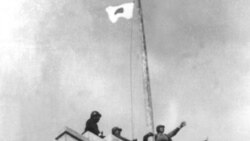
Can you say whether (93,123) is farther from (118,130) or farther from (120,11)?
(120,11)

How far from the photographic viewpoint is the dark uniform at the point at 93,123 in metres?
16.9

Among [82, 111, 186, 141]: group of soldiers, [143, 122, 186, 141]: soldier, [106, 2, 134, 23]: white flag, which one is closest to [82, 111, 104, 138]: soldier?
[82, 111, 186, 141]: group of soldiers

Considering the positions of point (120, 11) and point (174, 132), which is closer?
point (174, 132)

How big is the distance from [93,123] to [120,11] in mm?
5291

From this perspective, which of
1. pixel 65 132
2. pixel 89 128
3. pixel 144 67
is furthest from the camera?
pixel 144 67

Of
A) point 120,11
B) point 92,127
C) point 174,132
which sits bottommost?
point 174,132

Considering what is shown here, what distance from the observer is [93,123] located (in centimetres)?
1709

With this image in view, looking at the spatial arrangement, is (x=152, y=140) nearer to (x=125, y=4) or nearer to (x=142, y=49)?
(x=142, y=49)

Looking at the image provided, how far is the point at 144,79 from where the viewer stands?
17875 mm

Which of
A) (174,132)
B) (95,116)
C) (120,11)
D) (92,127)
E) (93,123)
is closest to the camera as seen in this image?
(92,127)

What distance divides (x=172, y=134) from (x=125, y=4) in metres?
5.82

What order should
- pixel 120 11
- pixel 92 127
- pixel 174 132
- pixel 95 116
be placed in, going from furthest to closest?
pixel 120 11 < pixel 174 132 < pixel 95 116 < pixel 92 127

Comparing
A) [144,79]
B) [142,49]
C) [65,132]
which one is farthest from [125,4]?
[65,132]

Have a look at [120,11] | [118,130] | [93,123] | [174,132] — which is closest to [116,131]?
[118,130]
